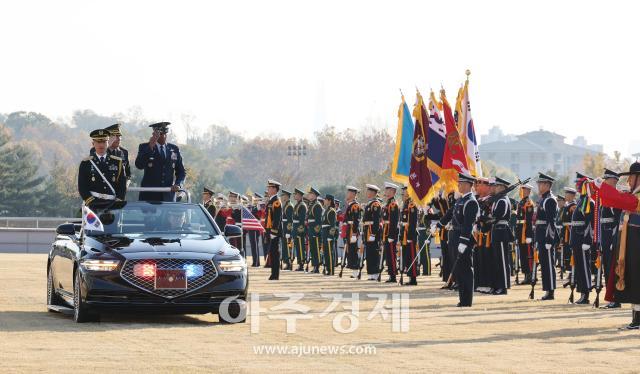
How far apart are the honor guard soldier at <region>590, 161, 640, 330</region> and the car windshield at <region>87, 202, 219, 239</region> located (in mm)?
4495

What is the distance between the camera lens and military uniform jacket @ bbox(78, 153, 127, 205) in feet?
57.1

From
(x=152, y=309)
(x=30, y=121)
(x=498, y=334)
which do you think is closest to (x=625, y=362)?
(x=498, y=334)

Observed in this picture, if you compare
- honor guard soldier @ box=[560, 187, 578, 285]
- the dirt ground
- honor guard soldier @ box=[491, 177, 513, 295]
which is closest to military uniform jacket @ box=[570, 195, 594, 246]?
the dirt ground

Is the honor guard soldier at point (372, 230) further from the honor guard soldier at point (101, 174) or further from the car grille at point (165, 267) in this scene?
the car grille at point (165, 267)

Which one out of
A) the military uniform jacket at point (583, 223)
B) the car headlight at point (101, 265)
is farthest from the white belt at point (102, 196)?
the military uniform jacket at point (583, 223)

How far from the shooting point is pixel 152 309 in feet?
49.8

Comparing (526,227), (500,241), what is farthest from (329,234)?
(500,241)

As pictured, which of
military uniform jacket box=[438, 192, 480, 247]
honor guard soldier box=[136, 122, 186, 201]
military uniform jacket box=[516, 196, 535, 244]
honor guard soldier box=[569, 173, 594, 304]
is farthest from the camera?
military uniform jacket box=[516, 196, 535, 244]

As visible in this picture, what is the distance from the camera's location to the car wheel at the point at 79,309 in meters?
15.3

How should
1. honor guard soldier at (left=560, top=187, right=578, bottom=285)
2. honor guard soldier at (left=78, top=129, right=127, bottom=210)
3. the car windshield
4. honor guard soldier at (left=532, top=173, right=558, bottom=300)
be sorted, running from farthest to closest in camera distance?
honor guard soldier at (left=560, top=187, right=578, bottom=285)
honor guard soldier at (left=532, top=173, right=558, bottom=300)
honor guard soldier at (left=78, top=129, right=127, bottom=210)
the car windshield

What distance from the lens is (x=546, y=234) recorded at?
2330 cm

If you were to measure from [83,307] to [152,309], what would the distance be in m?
0.74

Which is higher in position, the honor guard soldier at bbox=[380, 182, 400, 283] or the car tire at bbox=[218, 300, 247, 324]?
the honor guard soldier at bbox=[380, 182, 400, 283]

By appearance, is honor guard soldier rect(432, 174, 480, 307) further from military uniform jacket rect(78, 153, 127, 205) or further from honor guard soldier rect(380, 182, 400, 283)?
honor guard soldier rect(380, 182, 400, 283)
